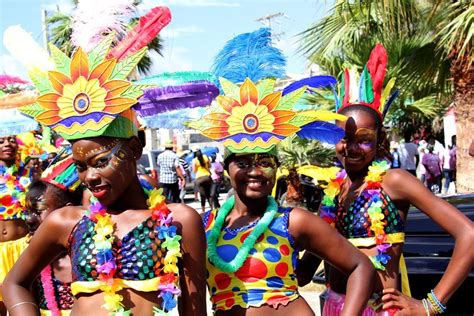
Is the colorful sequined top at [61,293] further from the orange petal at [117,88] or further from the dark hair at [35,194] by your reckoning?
the orange petal at [117,88]

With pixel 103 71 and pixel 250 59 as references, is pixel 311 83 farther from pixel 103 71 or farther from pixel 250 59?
pixel 103 71

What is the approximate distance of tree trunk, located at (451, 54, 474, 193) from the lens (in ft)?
29.5

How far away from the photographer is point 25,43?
9.21ft

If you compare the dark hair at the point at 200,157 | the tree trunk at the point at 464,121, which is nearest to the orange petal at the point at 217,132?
the tree trunk at the point at 464,121

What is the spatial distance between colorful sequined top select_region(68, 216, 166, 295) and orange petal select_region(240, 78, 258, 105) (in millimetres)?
721

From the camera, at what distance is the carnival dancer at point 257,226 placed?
2758 mm

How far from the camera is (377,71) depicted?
350cm

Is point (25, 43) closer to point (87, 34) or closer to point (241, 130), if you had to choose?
point (87, 34)

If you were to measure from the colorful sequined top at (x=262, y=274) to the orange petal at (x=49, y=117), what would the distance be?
0.88 m

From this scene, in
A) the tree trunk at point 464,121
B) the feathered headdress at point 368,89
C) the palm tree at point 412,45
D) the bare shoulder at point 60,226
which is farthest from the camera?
the tree trunk at point 464,121

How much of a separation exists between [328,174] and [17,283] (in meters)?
1.74

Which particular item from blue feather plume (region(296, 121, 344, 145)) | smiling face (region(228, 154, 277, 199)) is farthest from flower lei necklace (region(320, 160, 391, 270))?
smiling face (region(228, 154, 277, 199))

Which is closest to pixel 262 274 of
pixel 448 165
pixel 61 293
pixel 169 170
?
pixel 61 293

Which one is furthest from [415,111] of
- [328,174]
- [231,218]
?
[231,218]
